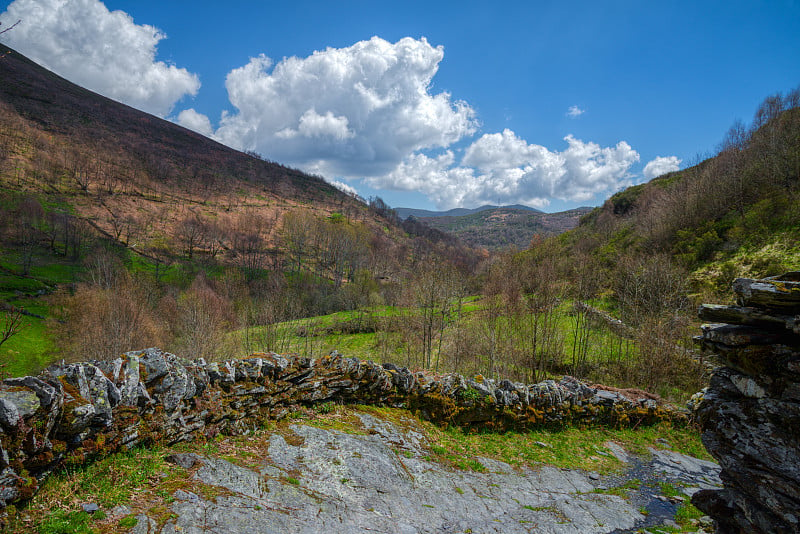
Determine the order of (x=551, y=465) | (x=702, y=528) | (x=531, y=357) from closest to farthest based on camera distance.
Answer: (x=702, y=528), (x=551, y=465), (x=531, y=357)

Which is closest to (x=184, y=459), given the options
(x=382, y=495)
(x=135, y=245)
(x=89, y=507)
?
(x=89, y=507)

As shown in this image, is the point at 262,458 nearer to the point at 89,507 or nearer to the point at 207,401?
the point at 207,401

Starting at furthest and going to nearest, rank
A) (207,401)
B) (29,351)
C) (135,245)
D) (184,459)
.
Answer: (135,245), (29,351), (207,401), (184,459)

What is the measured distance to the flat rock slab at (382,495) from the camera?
17.4 feet

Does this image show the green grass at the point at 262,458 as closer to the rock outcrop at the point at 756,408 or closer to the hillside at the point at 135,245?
the rock outcrop at the point at 756,408

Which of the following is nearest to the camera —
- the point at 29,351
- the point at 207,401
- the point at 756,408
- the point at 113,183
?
the point at 756,408

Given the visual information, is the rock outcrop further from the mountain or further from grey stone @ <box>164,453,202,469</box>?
the mountain

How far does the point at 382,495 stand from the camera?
7.09m

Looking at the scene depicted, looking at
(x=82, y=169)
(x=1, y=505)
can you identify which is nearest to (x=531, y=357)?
(x=1, y=505)

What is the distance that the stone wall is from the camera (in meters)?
4.53

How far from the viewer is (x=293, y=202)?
191000mm

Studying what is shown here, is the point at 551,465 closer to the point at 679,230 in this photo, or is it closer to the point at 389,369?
the point at 389,369

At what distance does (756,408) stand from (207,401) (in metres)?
11.8

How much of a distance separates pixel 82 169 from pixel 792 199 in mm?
176026
